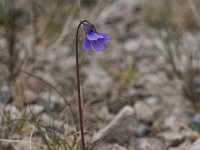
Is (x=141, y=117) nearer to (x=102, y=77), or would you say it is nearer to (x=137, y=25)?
(x=102, y=77)

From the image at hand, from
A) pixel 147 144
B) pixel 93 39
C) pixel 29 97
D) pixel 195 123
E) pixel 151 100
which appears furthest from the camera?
pixel 151 100

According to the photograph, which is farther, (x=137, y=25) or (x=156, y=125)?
(x=137, y=25)

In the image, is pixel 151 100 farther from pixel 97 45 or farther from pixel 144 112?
pixel 97 45

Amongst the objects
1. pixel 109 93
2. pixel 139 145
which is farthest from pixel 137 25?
pixel 139 145

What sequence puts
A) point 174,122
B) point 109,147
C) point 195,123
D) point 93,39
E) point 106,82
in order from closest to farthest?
point 93,39 < point 109,147 < point 195,123 < point 174,122 < point 106,82

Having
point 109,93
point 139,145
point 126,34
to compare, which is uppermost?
point 126,34

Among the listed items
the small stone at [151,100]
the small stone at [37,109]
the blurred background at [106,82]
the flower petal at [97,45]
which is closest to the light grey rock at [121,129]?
the blurred background at [106,82]

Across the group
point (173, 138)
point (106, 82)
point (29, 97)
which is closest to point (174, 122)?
point (173, 138)

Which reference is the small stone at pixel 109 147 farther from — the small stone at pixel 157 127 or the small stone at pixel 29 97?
the small stone at pixel 29 97

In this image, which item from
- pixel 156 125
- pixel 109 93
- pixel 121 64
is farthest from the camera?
pixel 121 64
